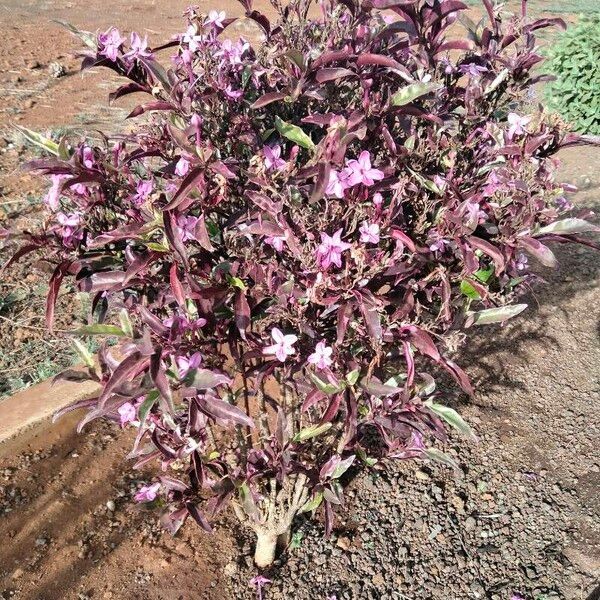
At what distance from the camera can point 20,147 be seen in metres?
4.45

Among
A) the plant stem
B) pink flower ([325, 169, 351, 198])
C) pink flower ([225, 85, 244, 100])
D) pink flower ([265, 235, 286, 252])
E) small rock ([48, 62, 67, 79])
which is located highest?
pink flower ([225, 85, 244, 100])

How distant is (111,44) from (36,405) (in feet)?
5.20

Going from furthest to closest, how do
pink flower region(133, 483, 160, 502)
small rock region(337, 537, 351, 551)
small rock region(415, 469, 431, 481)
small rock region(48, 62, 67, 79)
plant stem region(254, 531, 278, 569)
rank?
1. small rock region(48, 62, 67, 79)
2. small rock region(415, 469, 431, 481)
3. small rock region(337, 537, 351, 551)
4. plant stem region(254, 531, 278, 569)
5. pink flower region(133, 483, 160, 502)

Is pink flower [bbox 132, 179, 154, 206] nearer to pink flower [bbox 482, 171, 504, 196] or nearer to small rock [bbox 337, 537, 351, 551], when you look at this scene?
pink flower [bbox 482, 171, 504, 196]

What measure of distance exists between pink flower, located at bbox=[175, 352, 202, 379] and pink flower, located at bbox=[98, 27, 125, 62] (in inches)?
25.1

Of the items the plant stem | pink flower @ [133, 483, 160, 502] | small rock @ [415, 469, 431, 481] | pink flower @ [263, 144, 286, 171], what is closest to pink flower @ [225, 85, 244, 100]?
pink flower @ [263, 144, 286, 171]

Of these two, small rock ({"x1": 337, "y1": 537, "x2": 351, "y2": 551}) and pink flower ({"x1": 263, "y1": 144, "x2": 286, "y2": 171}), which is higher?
pink flower ({"x1": 263, "y1": 144, "x2": 286, "y2": 171})

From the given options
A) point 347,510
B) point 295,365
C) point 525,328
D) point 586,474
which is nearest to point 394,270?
point 295,365

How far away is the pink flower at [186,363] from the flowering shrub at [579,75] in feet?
19.5

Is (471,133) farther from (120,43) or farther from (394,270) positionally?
(120,43)

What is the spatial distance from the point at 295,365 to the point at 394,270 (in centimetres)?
35

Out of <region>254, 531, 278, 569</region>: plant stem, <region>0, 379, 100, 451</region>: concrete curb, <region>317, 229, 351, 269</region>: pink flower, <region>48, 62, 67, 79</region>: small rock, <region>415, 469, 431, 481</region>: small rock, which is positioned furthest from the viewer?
<region>48, 62, 67, 79</region>: small rock

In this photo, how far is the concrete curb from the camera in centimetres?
234

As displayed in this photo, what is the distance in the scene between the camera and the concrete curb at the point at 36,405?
234 cm
